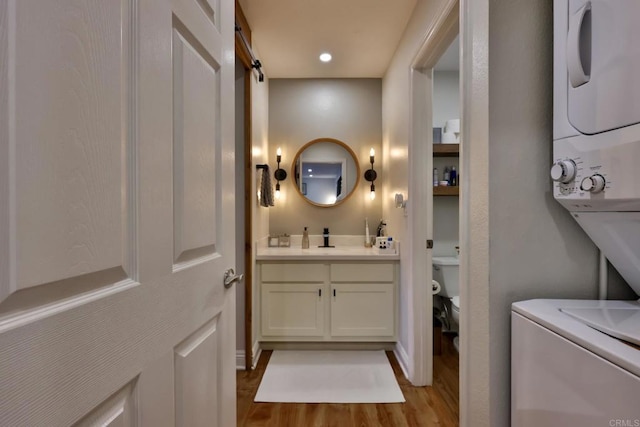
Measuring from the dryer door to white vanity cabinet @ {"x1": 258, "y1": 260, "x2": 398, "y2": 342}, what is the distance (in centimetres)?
191

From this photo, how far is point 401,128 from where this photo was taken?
7.92 feet

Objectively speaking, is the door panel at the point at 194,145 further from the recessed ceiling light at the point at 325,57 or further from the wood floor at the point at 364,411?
the recessed ceiling light at the point at 325,57

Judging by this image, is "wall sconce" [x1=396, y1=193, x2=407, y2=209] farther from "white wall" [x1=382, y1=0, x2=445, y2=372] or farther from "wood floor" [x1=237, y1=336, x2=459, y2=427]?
"wood floor" [x1=237, y1=336, x2=459, y2=427]

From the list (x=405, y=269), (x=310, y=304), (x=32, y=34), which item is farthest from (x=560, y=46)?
(x=310, y=304)

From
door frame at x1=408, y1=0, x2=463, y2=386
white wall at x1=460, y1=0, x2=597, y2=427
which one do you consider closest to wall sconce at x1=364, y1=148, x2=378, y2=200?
door frame at x1=408, y1=0, x2=463, y2=386

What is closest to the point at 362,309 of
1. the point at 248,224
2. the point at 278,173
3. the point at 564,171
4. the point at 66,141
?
the point at 248,224

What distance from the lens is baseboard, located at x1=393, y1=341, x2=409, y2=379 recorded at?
2.27 meters

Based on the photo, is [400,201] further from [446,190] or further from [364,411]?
[364,411]

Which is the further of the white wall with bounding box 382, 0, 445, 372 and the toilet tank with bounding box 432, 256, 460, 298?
the toilet tank with bounding box 432, 256, 460, 298

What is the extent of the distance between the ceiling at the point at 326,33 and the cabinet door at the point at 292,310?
187 cm

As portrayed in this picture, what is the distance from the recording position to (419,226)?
212cm

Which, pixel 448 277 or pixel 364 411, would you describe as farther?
pixel 448 277

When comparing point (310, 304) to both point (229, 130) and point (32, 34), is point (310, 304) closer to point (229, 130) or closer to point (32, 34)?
point (229, 130)

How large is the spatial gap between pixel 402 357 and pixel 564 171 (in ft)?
6.27
